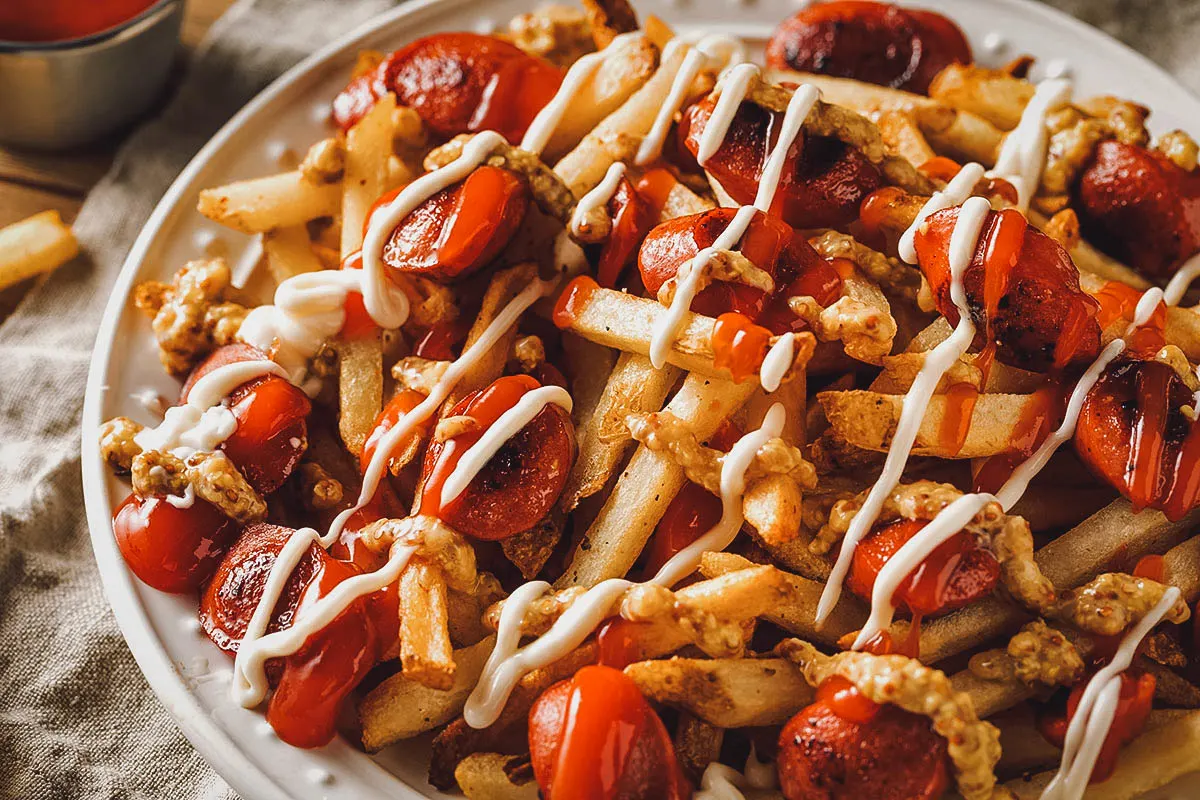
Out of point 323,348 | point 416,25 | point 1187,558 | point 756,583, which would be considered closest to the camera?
point 756,583

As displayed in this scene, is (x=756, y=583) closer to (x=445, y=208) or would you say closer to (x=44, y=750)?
(x=445, y=208)

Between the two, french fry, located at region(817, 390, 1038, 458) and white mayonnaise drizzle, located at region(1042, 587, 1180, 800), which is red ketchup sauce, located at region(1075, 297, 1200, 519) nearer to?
french fry, located at region(817, 390, 1038, 458)

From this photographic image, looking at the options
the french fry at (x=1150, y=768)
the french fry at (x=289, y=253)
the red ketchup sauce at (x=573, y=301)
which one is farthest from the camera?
the french fry at (x=289, y=253)

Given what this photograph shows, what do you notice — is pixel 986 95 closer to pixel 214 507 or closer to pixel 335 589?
pixel 335 589

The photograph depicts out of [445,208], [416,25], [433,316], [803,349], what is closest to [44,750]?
[433,316]

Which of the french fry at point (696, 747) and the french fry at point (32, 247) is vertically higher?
the french fry at point (696, 747)

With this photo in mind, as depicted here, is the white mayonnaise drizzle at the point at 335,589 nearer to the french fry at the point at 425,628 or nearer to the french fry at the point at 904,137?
the french fry at the point at 425,628

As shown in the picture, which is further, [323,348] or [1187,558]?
[323,348]

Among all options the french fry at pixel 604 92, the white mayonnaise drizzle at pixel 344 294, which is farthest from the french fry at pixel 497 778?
the french fry at pixel 604 92
